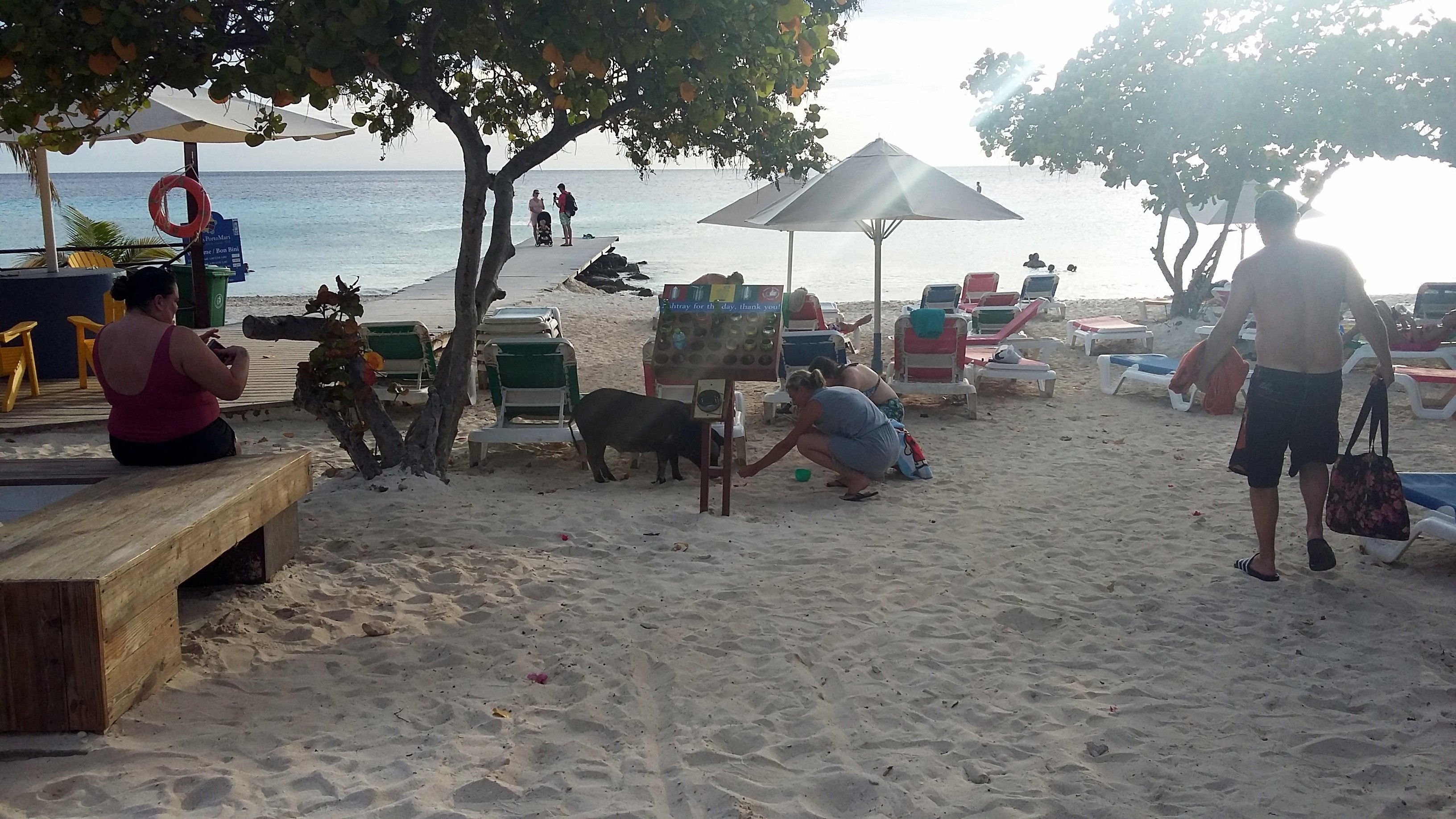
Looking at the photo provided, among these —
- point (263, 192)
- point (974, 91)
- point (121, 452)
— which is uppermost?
point (263, 192)

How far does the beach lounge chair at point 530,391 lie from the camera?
21.2ft

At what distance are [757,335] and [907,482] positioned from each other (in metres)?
1.63

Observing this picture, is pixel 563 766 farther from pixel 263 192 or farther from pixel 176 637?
pixel 263 192

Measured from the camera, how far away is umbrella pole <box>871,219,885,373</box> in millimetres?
9031

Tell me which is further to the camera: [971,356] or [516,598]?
[971,356]

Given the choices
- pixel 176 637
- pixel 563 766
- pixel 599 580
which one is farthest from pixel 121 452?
pixel 563 766

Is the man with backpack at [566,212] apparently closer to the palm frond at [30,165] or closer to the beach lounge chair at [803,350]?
the palm frond at [30,165]

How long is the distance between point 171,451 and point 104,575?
142cm

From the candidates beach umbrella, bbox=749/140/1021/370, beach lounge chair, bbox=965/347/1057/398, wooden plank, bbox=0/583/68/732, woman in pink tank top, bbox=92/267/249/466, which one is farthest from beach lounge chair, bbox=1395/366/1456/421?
wooden plank, bbox=0/583/68/732

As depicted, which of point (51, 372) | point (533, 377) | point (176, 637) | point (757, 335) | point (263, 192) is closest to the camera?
point (176, 637)

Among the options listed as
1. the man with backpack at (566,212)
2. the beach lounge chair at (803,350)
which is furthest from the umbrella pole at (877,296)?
the man with backpack at (566,212)

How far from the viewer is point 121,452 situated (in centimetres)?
395

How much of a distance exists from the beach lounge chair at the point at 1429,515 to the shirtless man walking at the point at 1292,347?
1.26ft

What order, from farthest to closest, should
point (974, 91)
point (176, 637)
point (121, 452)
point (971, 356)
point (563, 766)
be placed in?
point (974, 91) < point (971, 356) < point (121, 452) < point (176, 637) < point (563, 766)
